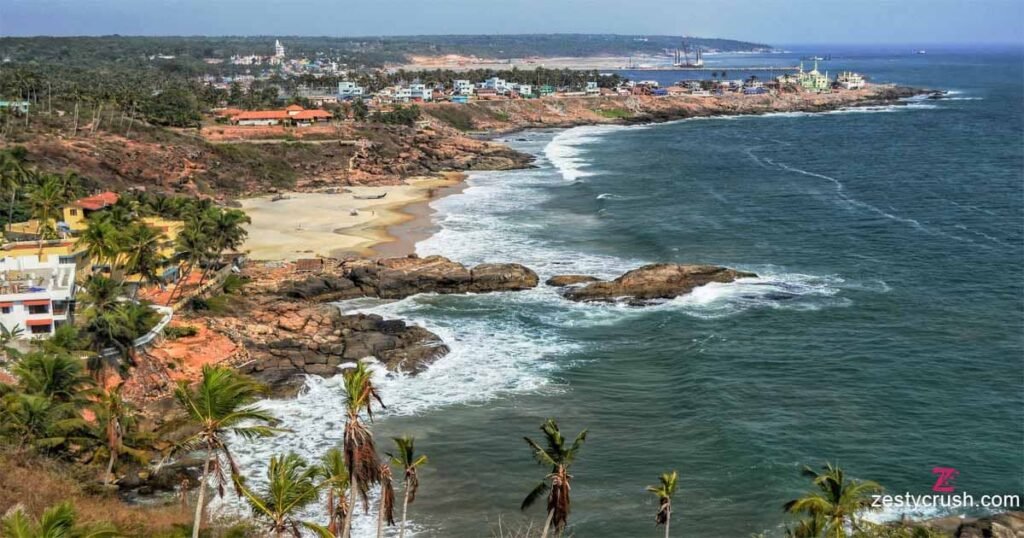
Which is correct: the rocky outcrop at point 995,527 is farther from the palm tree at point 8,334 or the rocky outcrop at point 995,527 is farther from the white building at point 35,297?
the white building at point 35,297

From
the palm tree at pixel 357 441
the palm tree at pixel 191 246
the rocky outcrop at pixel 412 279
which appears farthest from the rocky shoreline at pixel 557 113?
the palm tree at pixel 357 441

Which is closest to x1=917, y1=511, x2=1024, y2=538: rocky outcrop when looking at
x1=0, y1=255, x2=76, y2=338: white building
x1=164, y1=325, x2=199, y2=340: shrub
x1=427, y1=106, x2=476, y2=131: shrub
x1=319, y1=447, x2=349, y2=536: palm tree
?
x1=319, y1=447, x2=349, y2=536: palm tree

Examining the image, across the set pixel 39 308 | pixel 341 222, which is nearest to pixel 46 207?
pixel 39 308

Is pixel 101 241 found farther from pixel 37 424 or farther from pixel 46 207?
pixel 37 424

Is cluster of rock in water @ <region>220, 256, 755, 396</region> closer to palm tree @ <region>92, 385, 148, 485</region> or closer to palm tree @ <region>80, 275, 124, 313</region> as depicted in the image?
palm tree @ <region>80, 275, 124, 313</region>

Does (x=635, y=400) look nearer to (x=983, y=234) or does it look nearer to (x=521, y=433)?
(x=521, y=433)

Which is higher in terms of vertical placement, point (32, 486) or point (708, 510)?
point (32, 486)

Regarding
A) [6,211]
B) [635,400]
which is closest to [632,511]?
[635,400]
